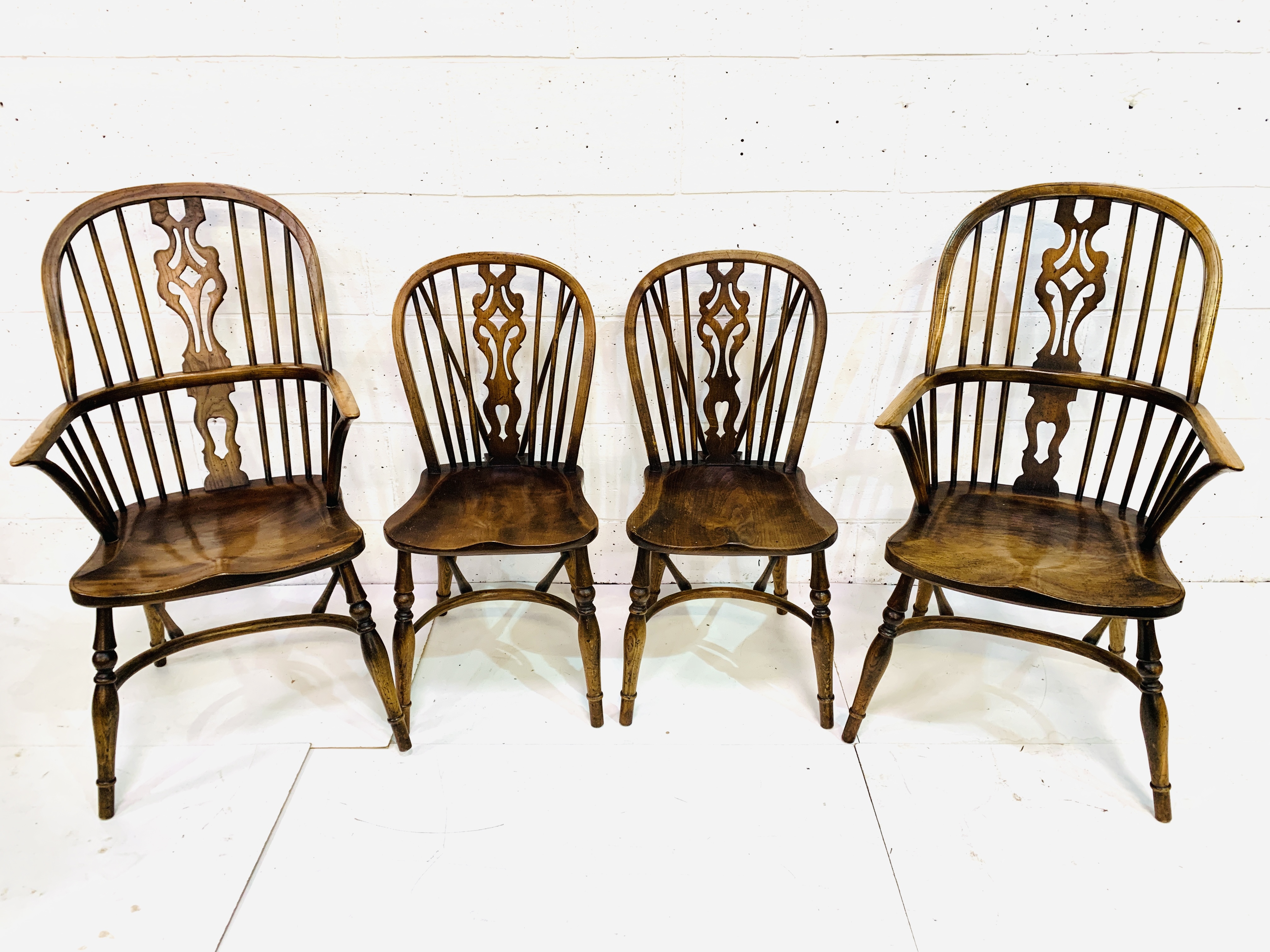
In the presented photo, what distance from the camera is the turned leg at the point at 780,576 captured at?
209cm

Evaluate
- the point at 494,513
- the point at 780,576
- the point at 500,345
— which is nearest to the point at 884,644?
the point at 780,576

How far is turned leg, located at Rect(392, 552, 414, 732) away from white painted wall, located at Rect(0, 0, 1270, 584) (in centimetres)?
65

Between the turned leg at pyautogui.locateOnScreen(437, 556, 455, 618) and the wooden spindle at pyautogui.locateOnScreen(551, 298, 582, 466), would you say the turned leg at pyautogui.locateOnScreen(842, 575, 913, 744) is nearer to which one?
the wooden spindle at pyautogui.locateOnScreen(551, 298, 582, 466)

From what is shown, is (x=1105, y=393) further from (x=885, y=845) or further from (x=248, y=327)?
(x=248, y=327)

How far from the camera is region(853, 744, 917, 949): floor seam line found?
1.33m

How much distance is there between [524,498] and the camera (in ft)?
5.83

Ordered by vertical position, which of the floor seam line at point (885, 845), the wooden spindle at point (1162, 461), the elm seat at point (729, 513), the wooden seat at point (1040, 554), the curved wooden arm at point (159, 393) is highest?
the curved wooden arm at point (159, 393)

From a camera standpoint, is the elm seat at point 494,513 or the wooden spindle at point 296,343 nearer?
the elm seat at point 494,513

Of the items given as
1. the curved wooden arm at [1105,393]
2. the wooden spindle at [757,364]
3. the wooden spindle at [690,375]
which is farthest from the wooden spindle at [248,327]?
the curved wooden arm at [1105,393]

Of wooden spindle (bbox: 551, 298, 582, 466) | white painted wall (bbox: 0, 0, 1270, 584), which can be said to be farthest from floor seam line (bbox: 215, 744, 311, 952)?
white painted wall (bbox: 0, 0, 1270, 584)

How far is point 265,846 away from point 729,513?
115 centimetres

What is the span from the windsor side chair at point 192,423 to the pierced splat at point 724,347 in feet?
2.80

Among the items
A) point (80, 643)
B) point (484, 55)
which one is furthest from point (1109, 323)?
point (80, 643)

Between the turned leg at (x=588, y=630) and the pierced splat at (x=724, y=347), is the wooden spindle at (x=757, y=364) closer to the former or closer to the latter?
the pierced splat at (x=724, y=347)
